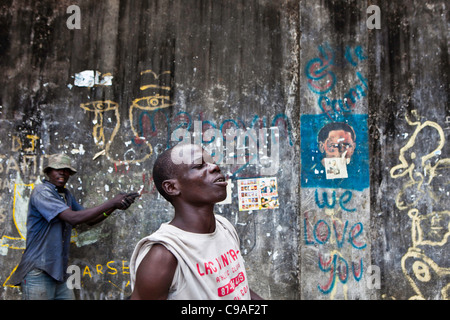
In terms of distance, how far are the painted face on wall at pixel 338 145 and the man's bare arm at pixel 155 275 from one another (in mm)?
3019

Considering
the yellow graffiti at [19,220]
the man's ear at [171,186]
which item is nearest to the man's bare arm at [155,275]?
the man's ear at [171,186]

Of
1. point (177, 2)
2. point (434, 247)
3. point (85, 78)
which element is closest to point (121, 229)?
point (85, 78)

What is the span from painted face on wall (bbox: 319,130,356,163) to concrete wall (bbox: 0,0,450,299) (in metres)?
0.11

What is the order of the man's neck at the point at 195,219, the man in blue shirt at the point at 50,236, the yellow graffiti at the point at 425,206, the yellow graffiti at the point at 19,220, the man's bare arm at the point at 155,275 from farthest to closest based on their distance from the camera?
the yellow graffiti at the point at 19,220 → the yellow graffiti at the point at 425,206 → the man in blue shirt at the point at 50,236 → the man's neck at the point at 195,219 → the man's bare arm at the point at 155,275

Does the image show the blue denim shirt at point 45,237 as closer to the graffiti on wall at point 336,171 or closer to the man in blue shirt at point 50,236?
the man in blue shirt at point 50,236

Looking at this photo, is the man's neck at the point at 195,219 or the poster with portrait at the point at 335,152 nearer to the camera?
the man's neck at the point at 195,219

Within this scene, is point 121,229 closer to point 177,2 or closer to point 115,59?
point 115,59

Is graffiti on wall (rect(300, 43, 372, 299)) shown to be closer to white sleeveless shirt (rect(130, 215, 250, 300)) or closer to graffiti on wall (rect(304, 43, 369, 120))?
graffiti on wall (rect(304, 43, 369, 120))

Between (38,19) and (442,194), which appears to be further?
(38,19)

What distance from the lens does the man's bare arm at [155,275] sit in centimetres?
179

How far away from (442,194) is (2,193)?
480cm

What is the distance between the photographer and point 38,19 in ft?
15.5

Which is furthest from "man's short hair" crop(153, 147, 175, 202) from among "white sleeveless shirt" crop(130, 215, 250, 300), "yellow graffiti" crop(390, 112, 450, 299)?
"yellow graffiti" crop(390, 112, 450, 299)
